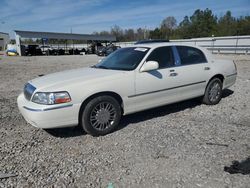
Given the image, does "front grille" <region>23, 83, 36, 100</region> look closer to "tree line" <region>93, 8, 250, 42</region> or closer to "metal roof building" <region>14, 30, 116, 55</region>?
"metal roof building" <region>14, 30, 116, 55</region>

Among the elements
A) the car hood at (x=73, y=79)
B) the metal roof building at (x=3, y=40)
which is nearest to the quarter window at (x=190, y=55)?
the car hood at (x=73, y=79)

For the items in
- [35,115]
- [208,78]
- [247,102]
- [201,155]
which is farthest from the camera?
[247,102]

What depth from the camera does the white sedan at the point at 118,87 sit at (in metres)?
3.56

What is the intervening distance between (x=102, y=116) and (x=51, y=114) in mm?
900

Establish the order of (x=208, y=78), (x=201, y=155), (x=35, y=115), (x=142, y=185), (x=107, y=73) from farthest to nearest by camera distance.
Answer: (x=208, y=78) < (x=107, y=73) < (x=35, y=115) < (x=201, y=155) < (x=142, y=185)

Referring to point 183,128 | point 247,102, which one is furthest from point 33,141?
point 247,102

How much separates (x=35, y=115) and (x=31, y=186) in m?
1.17

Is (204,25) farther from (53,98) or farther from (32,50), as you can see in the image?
(53,98)

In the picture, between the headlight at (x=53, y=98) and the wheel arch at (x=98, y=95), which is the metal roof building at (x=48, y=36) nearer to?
the headlight at (x=53, y=98)

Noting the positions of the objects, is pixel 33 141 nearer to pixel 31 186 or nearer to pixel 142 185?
pixel 31 186

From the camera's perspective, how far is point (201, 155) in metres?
3.26

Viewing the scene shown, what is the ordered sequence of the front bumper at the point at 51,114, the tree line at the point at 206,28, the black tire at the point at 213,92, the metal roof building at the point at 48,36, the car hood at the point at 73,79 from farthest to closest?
1. the tree line at the point at 206,28
2. the metal roof building at the point at 48,36
3. the black tire at the point at 213,92
4. the car hood at the point at 73,79
5. the front bumper at the point at 51,114

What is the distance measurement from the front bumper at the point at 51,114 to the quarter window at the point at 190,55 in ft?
8.56

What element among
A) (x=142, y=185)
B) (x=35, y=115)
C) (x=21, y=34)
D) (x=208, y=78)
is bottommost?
(x=142, y=185)
